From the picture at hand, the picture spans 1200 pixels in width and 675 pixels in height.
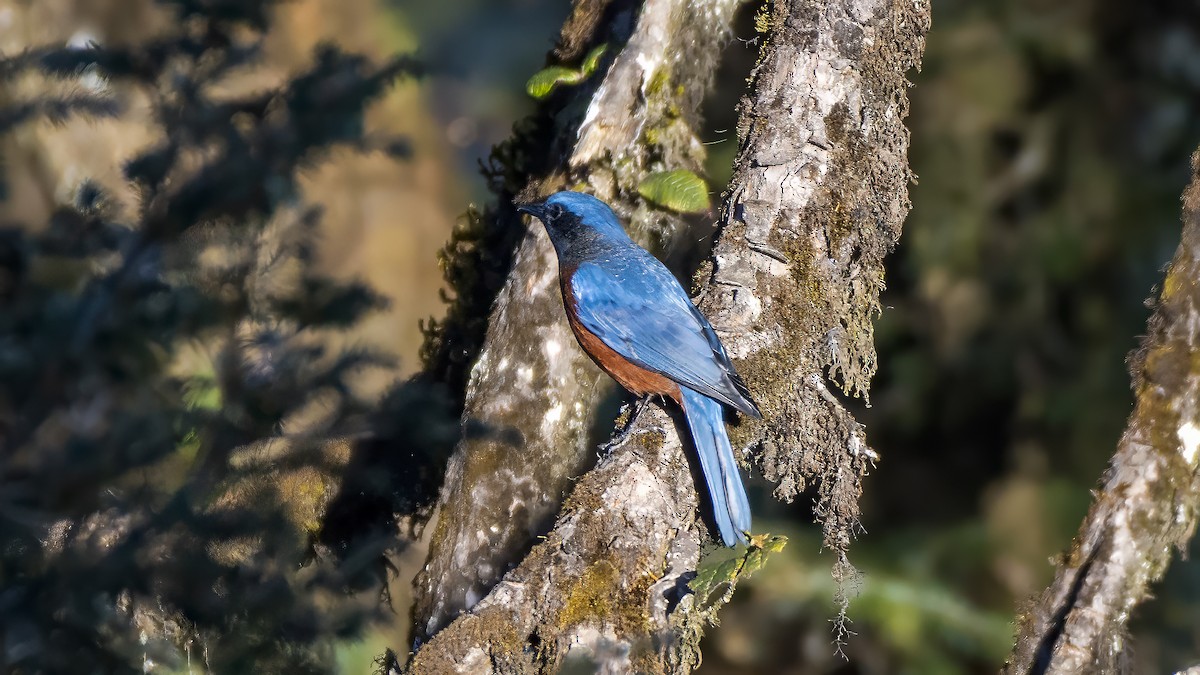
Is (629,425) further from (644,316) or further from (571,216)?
(571,216)

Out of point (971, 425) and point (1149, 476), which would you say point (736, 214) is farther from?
point (971, 425)

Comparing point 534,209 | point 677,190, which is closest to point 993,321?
point 677,190

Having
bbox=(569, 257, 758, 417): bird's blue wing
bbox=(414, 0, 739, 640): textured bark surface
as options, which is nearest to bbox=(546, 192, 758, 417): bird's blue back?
bbox=(569, 257, 758, 417): bird's blue wing

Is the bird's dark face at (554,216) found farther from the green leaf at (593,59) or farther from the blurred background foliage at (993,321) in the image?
the blurred background foliage at (993,321)

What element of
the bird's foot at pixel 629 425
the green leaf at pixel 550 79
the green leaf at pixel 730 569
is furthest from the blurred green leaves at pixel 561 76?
the green leaf at pixel 730 569

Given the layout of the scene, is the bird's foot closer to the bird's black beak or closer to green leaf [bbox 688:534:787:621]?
green leaf [bbox 688:534:787:621]
